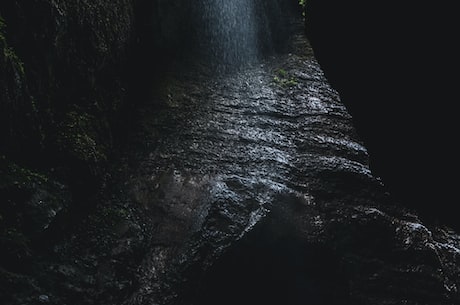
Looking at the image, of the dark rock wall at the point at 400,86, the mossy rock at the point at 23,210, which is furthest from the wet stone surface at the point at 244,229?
the dark rock wall at the point at 400,86

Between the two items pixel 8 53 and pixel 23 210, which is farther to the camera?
pixel 23 210

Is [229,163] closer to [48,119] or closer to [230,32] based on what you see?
[48,119]

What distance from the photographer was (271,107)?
6.68 meters

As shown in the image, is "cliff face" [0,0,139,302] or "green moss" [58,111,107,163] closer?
"cliff face" [0,0,139,302]

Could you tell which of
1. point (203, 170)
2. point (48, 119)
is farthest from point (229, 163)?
point (48, 119)

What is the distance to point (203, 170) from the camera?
5.41 metres

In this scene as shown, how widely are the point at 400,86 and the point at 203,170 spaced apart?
3294 mm

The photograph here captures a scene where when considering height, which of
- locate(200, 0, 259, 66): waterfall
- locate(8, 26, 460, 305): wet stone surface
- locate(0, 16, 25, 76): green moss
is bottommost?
locate(8, 26, 460, 305): wet stone surface

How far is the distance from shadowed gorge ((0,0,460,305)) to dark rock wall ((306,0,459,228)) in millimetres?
31

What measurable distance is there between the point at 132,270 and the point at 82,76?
2.18 m

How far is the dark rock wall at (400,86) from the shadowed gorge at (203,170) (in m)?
0.03

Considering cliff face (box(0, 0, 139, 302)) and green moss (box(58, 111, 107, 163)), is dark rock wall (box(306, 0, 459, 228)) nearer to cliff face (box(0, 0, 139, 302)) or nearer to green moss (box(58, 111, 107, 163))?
cliff face (box(0, 0, 139, 302))

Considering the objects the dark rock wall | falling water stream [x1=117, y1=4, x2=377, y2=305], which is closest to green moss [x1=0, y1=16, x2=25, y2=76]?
falling water stream [x1=117, y1=4, x2=377, y2=305]

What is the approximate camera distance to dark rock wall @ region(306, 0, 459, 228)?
571 centimetres
